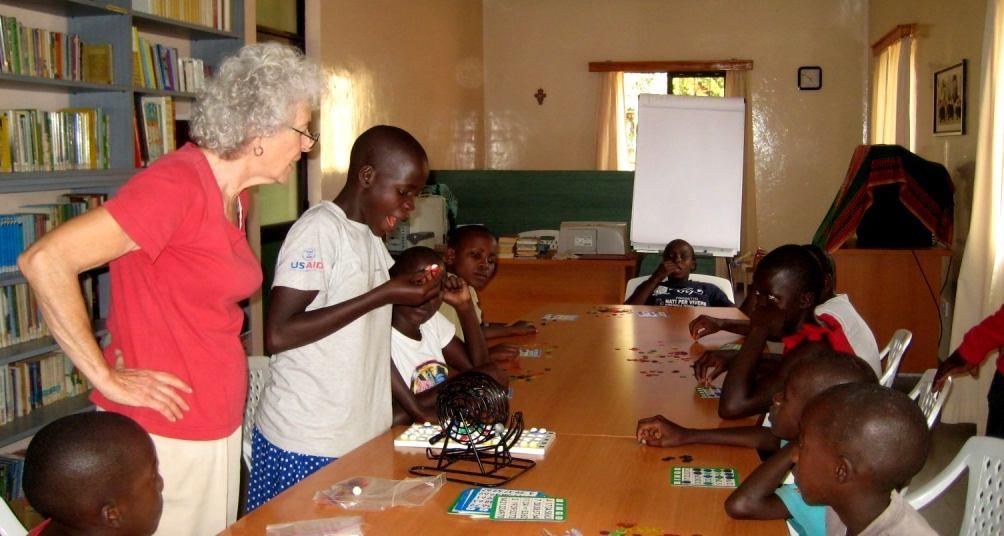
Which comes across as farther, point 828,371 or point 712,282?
point 712,282

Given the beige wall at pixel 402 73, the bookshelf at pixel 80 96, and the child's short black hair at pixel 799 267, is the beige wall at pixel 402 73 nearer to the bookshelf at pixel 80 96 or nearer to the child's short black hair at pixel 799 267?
the bookshelf at pixel 80 96

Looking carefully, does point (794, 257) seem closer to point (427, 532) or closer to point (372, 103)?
point (427, 532)

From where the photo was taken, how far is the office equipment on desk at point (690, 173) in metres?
6.60

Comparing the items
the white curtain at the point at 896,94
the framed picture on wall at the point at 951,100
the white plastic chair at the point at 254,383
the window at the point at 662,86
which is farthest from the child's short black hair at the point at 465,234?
the window at the point at 662,86

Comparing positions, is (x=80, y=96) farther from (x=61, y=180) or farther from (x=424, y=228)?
(x=424, y=228)

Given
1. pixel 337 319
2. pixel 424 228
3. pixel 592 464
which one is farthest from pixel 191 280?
pixel 424 228

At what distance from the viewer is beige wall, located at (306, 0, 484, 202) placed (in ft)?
21.7

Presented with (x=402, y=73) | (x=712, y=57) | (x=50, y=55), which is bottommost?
(x=50, y=55)

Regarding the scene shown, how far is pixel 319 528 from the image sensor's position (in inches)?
65.3

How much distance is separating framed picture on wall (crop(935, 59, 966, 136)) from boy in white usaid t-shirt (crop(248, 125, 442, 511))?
5.02m

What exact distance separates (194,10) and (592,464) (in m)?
3.69

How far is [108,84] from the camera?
4.18 meters

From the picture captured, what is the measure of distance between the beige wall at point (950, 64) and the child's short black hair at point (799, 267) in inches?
132

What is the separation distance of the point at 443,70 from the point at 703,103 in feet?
11.4
